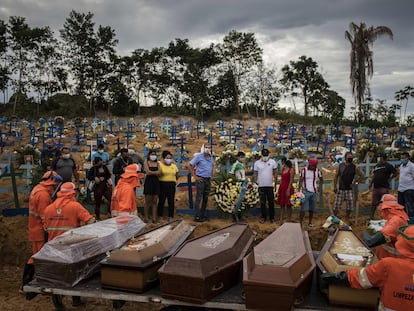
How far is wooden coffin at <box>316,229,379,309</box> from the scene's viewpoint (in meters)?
3.37

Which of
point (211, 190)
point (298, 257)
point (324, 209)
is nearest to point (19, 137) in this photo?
point (211, 190)

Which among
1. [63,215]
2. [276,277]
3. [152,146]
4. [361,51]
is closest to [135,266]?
[276,277]

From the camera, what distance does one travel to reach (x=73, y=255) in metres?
3.98

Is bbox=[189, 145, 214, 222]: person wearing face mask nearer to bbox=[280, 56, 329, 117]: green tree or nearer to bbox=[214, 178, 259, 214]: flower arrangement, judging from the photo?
bbox=[214, 178, 259, 214]: flower arrangement

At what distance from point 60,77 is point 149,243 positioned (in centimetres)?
3468

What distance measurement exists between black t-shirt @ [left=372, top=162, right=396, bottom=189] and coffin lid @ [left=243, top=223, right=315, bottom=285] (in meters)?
3.92

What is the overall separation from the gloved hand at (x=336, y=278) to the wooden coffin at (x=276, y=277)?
182 millimetres

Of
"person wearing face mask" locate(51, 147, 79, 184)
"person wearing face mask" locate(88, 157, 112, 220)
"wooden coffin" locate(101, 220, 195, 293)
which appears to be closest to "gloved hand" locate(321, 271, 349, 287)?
"wooden coffin" locate(101, 220, 195, 293)

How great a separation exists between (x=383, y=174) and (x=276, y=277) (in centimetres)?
521

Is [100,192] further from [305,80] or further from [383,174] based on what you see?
[305,80]

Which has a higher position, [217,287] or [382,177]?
[382,177]

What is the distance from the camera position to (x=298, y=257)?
12.1 ft

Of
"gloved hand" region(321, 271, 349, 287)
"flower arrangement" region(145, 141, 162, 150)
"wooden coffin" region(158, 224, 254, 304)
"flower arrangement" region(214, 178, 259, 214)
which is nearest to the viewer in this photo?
"gloved hand" region(321, 271, 349, 287)

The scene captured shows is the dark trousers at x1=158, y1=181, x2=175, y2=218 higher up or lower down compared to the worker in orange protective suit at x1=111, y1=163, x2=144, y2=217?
lower down
